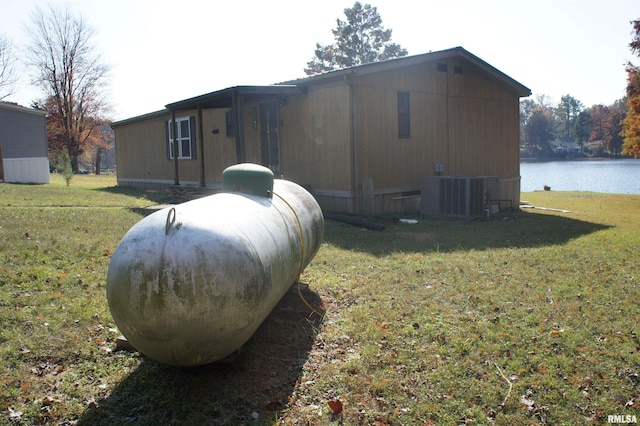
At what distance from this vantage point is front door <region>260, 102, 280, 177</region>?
14.7 metres

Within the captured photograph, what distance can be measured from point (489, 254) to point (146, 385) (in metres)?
6.42

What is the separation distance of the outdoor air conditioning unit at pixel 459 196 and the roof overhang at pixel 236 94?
173 inches

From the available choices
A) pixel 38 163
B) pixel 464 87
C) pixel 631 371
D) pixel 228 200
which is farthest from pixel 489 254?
pixel 38 163

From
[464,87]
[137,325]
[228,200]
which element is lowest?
[137,325]

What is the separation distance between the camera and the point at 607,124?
72.8 metres

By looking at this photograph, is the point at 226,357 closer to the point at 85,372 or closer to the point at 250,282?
the point at 250,282

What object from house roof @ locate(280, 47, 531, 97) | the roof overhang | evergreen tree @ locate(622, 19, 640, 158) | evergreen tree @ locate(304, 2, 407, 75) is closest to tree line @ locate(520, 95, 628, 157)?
evergreen tree @ locate(304, 2, 407, 75)

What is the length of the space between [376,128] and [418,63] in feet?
8.08

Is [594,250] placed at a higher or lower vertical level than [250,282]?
lower

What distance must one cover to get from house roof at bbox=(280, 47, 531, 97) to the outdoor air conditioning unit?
10.5ft

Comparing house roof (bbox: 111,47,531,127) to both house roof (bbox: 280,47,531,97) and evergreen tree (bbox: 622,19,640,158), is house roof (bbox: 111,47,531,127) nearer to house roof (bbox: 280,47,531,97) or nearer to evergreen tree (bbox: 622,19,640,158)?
house roof (bbox: 280,47,531,97)

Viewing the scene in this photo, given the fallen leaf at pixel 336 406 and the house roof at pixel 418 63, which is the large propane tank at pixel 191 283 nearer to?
the fallen leaf at pixel 336 406

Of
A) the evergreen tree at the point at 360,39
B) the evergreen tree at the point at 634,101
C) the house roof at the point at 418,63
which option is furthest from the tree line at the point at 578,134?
the house roof at the point at 418,63

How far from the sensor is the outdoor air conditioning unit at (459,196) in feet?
42.4
